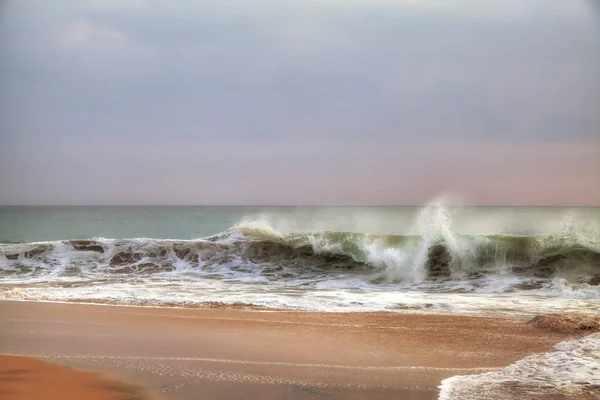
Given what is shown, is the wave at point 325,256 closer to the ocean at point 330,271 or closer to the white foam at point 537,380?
the ocean at point 330,271

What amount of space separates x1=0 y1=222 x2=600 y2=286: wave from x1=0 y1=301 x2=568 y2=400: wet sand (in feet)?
19.1

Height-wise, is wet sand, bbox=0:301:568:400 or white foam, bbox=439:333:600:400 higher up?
white foam, bbox=439:333:600:400

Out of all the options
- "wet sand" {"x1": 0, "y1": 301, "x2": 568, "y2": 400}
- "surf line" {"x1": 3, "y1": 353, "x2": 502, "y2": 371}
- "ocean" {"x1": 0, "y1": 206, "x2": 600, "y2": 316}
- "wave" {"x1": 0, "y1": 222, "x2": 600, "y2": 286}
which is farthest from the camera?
"wave" {"x1": 0, "y1": 222, "x2": 600, "y2": 286}

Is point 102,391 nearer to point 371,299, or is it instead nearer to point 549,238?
point 371,299

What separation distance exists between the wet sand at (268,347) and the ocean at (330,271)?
122 cm

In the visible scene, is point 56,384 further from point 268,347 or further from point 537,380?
point 537,380

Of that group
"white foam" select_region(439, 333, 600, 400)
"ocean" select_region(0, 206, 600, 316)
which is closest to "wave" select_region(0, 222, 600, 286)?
"ocean" select_region(0, 206, 600, 316)

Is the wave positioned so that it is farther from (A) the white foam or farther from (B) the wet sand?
(A) the white foam

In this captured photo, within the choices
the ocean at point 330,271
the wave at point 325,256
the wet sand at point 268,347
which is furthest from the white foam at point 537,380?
the wave at point 325,256

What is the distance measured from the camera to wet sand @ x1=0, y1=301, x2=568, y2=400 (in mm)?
3740

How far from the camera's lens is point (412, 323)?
627cm

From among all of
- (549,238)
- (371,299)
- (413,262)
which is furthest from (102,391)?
(549,238)

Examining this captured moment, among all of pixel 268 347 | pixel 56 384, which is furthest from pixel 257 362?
pixel 56 384

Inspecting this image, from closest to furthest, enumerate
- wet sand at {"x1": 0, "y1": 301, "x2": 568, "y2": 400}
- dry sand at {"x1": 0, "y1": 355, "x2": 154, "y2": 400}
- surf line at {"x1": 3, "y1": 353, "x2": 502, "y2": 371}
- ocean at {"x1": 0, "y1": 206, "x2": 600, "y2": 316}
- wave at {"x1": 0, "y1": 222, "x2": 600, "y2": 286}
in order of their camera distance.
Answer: dry sand at {"x1": 0, "y1": 355, "x2": 154, "y2": 400}
wet sand at {"x1": 0, "y1": 301, "x2": 568, "y2": 400}
surf line at {"x1": 3, "y1": 353, "x2": 502, "y2": 371}
ocean at {"x1": 0, "y1": 206, "x2": 600, "y2": 316}
wave at {"x1": 0, "y1": 222, "x2": 600, "y2": 286}
